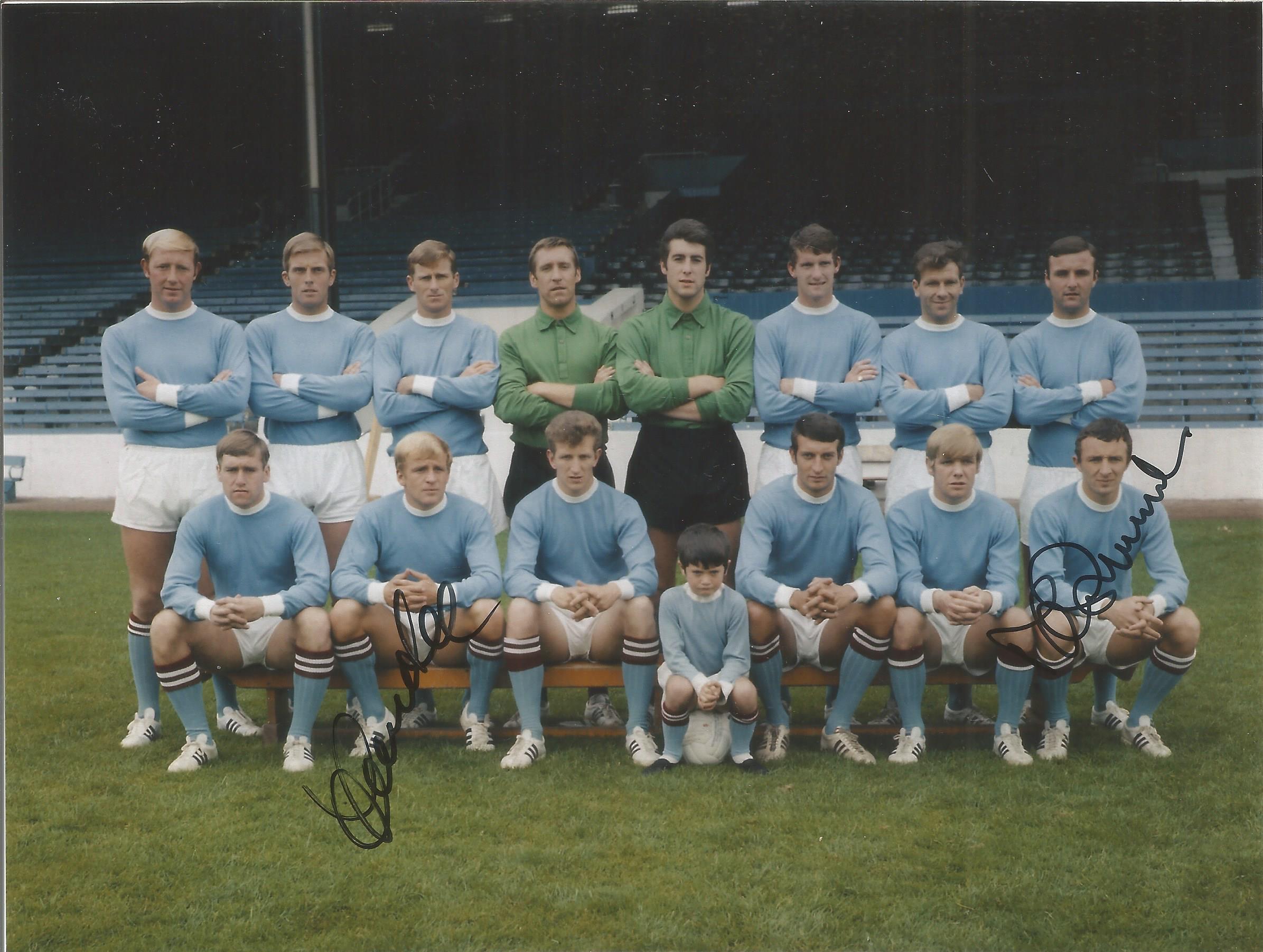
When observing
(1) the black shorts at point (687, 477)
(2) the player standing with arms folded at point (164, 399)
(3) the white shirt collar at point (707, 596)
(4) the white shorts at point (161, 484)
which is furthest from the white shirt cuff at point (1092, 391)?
(4) the white shorts at point (161, 484)

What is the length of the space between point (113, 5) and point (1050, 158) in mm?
3579

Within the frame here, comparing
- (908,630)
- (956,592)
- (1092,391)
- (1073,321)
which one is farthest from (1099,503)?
(908,630)

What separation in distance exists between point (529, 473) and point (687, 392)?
29.9 inches

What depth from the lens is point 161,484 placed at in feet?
15.3

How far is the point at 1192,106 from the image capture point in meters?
4.47

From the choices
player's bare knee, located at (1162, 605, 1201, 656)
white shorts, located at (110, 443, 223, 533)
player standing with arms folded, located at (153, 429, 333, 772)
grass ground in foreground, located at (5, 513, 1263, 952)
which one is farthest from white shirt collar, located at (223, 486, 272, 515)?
player's bare knee, located at (1162, 605, 1201, 656)

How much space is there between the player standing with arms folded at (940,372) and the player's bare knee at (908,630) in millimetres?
475

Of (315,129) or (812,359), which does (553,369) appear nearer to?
(812,359)

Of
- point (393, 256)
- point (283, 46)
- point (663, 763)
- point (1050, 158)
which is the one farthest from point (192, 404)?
point (1050, 158)

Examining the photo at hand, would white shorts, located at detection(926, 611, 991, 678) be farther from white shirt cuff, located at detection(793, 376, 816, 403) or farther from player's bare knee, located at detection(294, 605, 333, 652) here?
player's bare knee, located at detection(294, 605, 333, 652)

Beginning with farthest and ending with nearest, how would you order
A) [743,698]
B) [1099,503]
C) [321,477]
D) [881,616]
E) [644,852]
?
[321,477], [1099,503], [881,616], [743,698], [644,852]
